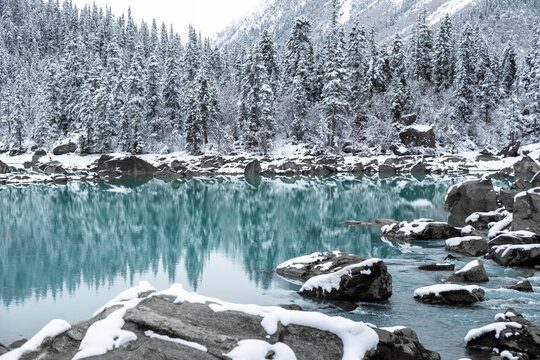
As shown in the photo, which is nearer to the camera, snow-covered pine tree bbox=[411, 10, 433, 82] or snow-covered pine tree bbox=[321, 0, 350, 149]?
snow-covered pine tree bbox=[321, 0, 350, 149]

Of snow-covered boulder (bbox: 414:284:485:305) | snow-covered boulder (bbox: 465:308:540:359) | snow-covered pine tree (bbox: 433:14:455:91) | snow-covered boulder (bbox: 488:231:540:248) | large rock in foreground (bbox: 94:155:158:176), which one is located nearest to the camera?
snow-covered boulder (bbox: 465:308:540:359)

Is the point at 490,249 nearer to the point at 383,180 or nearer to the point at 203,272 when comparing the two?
the point at 203,272

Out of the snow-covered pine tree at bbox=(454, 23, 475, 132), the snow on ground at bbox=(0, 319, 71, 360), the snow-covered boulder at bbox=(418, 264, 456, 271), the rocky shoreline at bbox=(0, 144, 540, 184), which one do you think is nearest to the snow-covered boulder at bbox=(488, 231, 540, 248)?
the snow-covered boulder at bbox=(418, 264, 456, 271)

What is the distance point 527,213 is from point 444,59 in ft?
241

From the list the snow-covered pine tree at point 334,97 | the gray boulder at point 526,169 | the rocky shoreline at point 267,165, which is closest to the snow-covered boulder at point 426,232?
the gray boulder at point 526,169

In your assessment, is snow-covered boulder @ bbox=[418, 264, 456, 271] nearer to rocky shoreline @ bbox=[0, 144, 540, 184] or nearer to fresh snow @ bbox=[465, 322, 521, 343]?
fresh snow @ bbox=[465, 322, 521, 343]

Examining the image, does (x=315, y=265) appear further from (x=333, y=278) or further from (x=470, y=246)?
(x=470, y=246)

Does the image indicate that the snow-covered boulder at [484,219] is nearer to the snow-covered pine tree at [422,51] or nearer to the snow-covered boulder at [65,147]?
the snow-covered pine tree at [422,51]

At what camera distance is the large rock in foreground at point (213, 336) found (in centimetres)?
652

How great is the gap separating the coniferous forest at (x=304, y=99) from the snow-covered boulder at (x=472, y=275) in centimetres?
5869

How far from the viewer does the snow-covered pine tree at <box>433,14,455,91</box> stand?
286ft

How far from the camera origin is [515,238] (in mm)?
19266

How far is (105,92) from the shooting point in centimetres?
7525

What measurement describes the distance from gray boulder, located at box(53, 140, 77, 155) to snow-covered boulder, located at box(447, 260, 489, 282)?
7334cm
